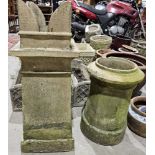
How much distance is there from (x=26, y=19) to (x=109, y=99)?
3.38ft

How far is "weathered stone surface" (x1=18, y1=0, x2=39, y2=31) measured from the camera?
1.67m

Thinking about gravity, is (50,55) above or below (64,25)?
below

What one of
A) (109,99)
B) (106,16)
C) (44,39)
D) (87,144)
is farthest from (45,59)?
(106,16)

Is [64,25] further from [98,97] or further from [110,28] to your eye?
[110,28]

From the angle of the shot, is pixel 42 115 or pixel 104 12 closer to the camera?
pixel 42 115

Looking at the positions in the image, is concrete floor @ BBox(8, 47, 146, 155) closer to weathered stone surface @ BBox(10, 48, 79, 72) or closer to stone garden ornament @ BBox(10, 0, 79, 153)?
stone garden ornament @ BBox(10, 0, 79, 153)

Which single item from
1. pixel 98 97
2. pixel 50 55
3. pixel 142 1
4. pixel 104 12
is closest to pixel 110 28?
pixel 104 12

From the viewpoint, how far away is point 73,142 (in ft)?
6.95

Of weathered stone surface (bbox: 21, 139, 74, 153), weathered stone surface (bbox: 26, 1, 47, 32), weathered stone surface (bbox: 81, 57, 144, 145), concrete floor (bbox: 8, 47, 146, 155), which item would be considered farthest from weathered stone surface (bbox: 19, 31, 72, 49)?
concrete floor (bbox: 8, 47, 146, 155)

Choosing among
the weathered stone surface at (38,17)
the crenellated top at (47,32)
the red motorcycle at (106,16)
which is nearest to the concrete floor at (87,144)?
the crenellated top at (47,32)

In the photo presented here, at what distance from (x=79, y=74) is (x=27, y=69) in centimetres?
150

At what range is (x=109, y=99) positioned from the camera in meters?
2.07

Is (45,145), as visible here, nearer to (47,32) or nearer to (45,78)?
(45,78)

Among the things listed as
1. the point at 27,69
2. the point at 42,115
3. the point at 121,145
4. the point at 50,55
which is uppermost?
the point at 50,55
